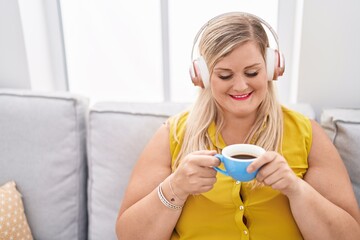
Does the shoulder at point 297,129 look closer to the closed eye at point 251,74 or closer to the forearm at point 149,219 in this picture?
the closed eye at point 251,74

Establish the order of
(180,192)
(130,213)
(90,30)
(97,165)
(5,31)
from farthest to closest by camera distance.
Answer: (90,30), (5,31), (97,165), (130,213), (180,192)

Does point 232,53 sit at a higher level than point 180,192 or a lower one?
higher

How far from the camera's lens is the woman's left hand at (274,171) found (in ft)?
2.97

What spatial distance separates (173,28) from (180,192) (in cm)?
96

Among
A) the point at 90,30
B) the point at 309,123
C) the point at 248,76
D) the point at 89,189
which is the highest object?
the point at 90,30

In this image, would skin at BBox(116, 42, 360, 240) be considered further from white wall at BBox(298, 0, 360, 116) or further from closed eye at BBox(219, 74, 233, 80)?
white wall at BBox(298, 0, 360, 116)

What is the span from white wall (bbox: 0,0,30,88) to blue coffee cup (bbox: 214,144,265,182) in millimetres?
1195

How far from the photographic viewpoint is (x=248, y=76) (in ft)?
3.59

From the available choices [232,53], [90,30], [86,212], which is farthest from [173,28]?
[86,212]

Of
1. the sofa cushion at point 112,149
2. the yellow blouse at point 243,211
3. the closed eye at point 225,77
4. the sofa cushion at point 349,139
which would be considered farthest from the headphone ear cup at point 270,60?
the sofa cushion at point 112,149

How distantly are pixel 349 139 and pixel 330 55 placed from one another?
369mm

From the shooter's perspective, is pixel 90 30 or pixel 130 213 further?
pixel 90 30

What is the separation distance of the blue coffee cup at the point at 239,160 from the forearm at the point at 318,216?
0.17m

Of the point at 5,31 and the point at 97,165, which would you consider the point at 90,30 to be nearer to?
the point at 5,31
